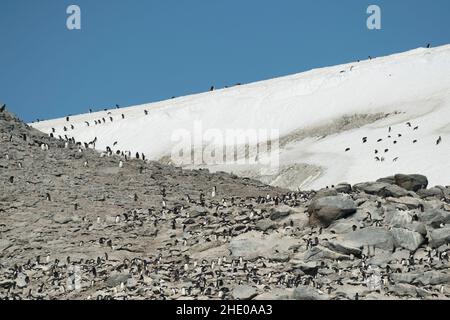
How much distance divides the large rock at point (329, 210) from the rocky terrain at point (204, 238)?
32 mm

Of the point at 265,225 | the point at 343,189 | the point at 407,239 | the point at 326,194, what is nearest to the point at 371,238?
the point at 407,239

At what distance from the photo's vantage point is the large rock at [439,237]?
23.0 meters

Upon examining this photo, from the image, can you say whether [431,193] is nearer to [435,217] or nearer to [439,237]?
[435,217]

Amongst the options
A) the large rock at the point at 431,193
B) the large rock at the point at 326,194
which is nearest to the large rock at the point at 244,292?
the large rock at the point at 326,194

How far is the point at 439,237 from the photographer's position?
23078 mm

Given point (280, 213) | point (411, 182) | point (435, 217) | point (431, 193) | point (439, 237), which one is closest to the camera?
point (439, 237)

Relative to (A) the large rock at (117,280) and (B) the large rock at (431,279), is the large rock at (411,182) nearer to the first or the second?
(B) the large rock at (431,279)

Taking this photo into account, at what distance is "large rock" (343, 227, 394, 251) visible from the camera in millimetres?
23062

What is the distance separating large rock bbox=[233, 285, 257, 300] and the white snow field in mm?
31830

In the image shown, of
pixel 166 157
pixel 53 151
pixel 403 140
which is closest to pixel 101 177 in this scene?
pixel 53 151

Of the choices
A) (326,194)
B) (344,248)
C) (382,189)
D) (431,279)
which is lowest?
(431,279)

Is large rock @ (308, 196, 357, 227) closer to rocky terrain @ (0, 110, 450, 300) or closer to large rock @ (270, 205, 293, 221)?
rocky terrain @ (0, 110, 450, 300)

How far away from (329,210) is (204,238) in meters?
3.76

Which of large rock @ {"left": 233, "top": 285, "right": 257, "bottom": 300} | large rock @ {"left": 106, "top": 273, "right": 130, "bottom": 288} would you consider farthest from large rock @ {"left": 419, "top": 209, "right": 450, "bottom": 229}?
large rock @ {"left": 106, "top": 273, "right": 130, "bottom": 288}
